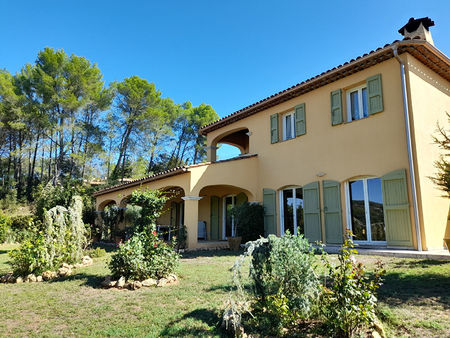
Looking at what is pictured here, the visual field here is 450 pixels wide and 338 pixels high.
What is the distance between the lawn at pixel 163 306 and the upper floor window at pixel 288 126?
6.29 meters

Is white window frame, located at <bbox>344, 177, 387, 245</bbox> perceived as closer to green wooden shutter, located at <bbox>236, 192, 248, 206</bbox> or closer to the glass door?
green wooden shutter, located at <bbox>236, 192, 248, 206</bbox>

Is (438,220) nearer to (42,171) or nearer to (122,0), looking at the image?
(122,0)

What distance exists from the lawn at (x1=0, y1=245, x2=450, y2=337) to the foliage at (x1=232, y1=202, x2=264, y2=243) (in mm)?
4829

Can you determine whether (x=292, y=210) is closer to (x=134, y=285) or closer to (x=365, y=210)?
(x=365, y=210)

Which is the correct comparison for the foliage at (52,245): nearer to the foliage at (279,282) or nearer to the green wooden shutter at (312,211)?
the foliage at (279,282)

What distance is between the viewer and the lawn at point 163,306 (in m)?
3.68

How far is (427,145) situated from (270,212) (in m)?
5.62

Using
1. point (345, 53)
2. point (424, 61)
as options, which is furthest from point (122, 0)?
point (424, 61)

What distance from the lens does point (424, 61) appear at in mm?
8891

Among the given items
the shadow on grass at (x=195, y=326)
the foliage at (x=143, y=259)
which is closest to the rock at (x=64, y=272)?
the foliage at (x=143, y=259)

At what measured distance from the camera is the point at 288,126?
12000mm

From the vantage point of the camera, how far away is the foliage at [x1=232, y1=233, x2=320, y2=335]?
3.52 metres

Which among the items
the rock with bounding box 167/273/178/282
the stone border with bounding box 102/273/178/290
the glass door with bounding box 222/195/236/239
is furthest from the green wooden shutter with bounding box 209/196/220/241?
the stone border with bounding box 102/273/178/290

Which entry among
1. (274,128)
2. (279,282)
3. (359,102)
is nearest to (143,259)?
(279,282)
